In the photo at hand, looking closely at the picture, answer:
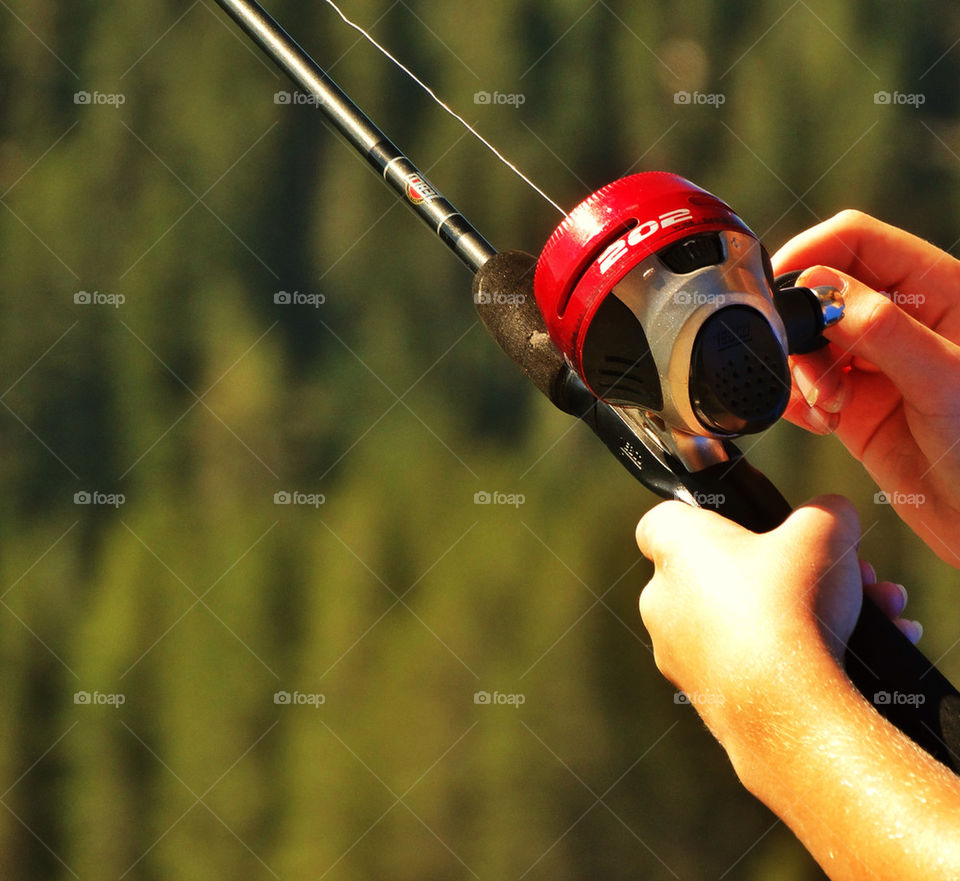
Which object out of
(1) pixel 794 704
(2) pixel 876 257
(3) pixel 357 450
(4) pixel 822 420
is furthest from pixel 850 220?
(3) pixel 357 450

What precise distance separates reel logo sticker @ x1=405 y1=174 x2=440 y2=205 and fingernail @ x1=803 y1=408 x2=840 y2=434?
330mm

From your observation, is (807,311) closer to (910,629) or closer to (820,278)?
(820,278)

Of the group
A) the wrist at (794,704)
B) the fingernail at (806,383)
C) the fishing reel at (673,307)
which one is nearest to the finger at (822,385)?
the fingernail at (806,383)

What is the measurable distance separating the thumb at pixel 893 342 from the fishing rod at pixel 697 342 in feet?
0.06

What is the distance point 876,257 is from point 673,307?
31cm

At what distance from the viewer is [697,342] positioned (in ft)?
1.76

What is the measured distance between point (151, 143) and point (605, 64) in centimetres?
53

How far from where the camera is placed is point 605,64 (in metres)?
1.14

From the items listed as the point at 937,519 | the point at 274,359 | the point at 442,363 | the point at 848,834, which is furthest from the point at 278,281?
the point at 848,834

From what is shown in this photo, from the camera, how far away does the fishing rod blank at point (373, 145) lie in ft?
2.34

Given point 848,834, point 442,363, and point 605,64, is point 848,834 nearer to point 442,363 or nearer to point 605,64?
point 442,363

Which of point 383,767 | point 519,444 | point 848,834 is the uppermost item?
point 848,834

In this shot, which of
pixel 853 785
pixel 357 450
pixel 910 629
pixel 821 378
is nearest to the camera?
pixel 853 785

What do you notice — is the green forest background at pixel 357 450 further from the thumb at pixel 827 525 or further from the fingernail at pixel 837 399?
the thumb at pixel 827 525
